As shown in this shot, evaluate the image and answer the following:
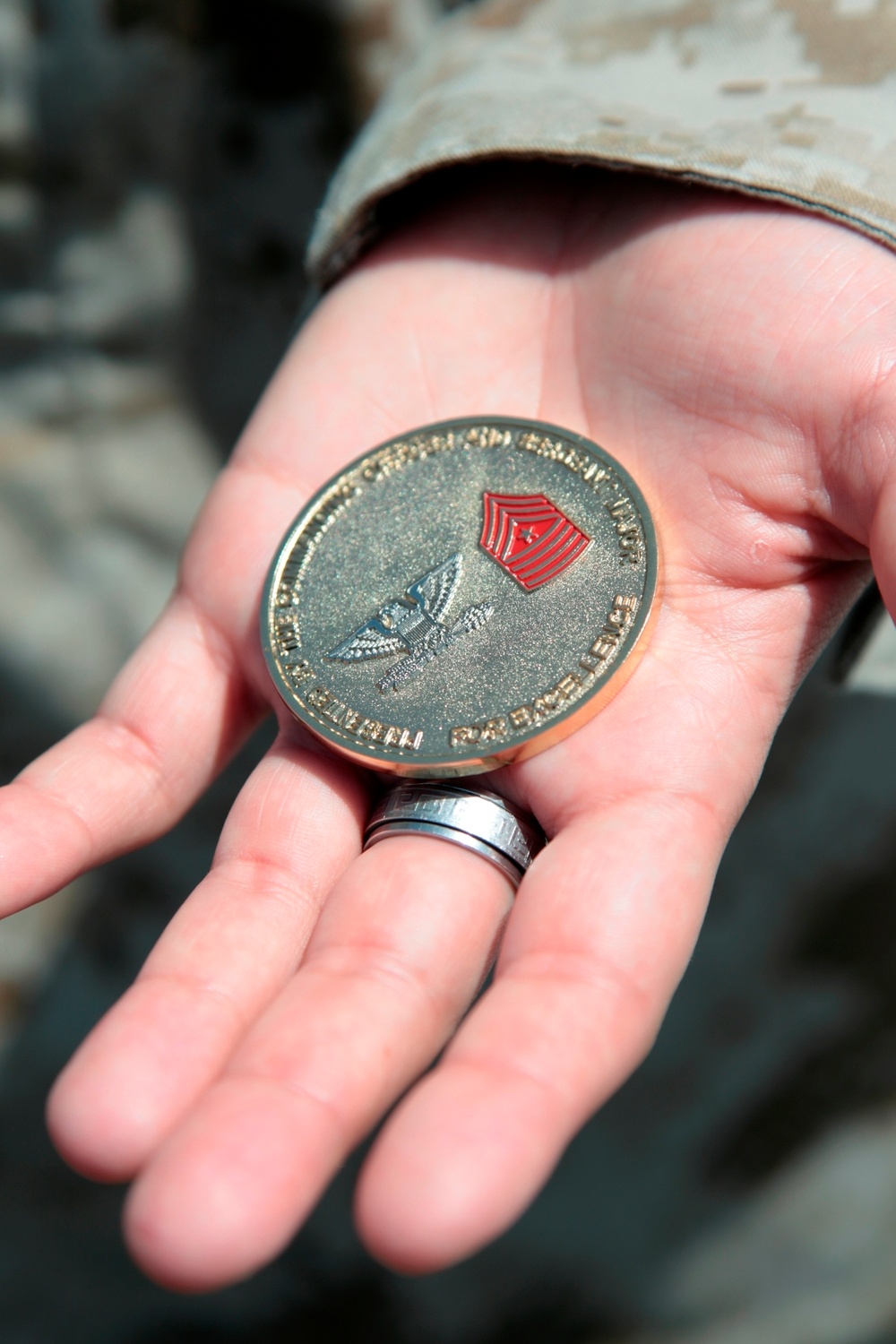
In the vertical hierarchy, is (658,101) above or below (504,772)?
above

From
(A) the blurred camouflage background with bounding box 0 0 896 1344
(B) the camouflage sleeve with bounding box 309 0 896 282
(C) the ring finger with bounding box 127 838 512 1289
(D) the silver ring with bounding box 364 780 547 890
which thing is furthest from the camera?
(A) the blurred camouflage background with bounding box 0 0 896 1344

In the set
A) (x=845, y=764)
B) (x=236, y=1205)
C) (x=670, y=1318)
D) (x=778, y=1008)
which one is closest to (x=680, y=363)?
(x=845, y=764)

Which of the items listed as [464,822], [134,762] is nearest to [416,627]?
[464,822]

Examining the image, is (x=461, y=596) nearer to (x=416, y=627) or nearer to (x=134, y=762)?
(x=416, y=627)

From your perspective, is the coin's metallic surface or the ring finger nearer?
A: the ring finger

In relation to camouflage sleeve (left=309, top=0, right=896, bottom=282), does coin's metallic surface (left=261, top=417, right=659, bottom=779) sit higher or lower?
lower

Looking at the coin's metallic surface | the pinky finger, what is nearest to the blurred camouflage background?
the pinky finger

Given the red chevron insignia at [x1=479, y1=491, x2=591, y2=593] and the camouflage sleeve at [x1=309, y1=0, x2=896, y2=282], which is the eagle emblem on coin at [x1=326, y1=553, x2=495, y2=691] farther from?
the camouflage sleeve at [x1=309, y1=0, x2=896, y2=282]
